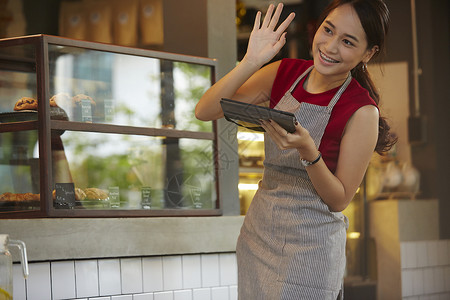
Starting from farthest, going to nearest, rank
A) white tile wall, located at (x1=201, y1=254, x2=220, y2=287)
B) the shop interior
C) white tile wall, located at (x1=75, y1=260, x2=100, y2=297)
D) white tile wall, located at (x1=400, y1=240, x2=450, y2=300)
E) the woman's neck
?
white tile wall, located at (x1=400, y1=240, x2=450, y2=300), the shop interior, white tile wall, located at (x1=201, y1=254, x2=220, y2=287), white tile wall, located at (x1=75, y1=260, x2=100, y2=297), the woman's neck

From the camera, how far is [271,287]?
1.54m

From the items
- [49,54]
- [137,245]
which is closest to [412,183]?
[137,245]

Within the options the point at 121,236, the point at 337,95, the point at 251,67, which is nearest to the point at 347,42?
the point at 337,95

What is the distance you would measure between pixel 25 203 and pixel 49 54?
50cm

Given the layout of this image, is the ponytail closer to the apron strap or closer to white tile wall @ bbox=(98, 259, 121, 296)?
the apron strap

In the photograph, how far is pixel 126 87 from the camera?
99.6 inches

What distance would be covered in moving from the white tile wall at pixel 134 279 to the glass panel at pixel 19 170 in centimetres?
26

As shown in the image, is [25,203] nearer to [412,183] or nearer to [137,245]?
[137,245]

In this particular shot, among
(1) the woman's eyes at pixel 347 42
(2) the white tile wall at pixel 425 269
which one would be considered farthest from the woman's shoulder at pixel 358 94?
(2) the white tile wall at pixel 425 269

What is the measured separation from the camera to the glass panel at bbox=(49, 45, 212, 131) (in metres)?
2.33

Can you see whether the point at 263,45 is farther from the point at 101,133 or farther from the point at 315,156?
the point at 101,133

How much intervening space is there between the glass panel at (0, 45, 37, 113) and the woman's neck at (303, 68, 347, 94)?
3.47 ft

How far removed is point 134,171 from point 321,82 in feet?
3.71

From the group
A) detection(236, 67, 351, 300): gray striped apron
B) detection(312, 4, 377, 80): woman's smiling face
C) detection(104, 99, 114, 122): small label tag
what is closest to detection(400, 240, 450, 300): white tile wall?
detection(104, 99, 114, 122): small label tag
